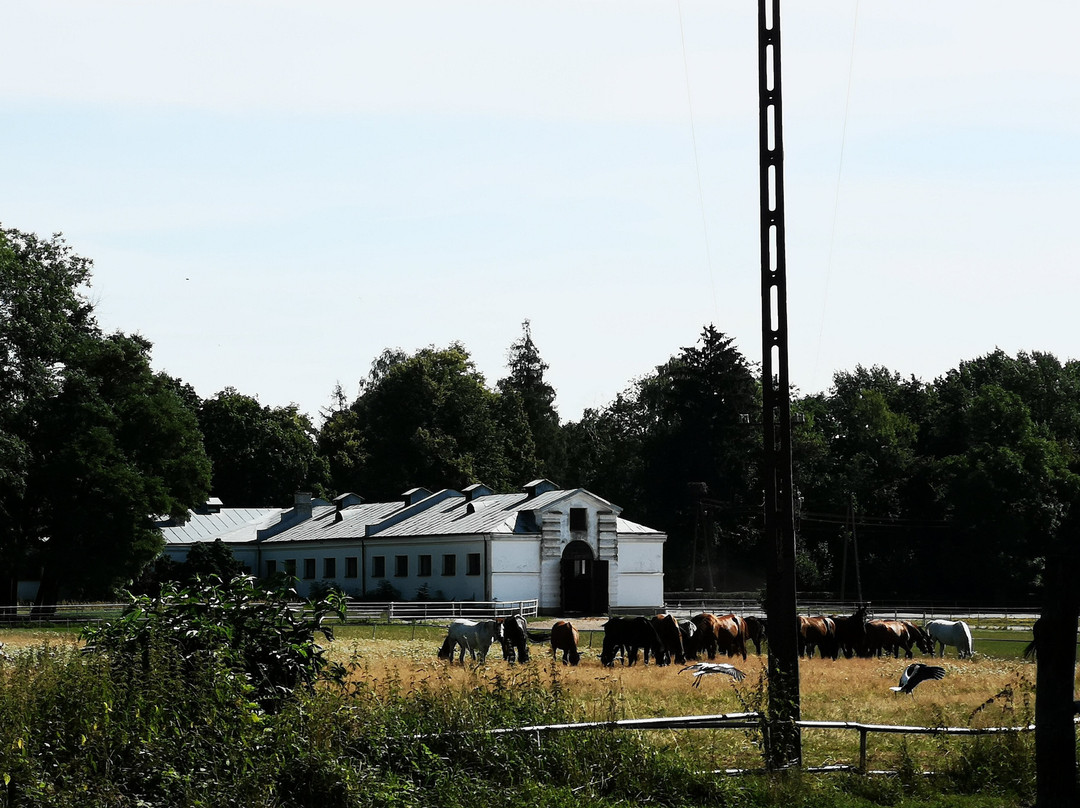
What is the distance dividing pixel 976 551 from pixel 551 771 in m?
76.5

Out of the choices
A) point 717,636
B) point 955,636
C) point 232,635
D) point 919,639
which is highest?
point 232,635

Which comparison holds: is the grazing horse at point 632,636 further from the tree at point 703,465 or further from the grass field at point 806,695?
the tree at point 703,465

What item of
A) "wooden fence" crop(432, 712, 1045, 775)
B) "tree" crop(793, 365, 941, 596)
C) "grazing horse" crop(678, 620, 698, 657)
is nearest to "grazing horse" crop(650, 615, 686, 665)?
"grazing horse" crop(678, 620, 698, 657)

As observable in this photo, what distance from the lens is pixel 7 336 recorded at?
4838 cm

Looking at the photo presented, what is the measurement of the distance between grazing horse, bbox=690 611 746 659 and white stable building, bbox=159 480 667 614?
2857cm

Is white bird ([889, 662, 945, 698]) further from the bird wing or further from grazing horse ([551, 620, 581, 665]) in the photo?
grazing horse ([551, 620, 581, 665])

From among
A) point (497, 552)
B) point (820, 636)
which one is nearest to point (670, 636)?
point (820, 636)

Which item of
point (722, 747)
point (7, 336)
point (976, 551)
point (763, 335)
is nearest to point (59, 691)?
point (722, 747)

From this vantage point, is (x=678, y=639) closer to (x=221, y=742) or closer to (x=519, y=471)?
(x=221, y=742)

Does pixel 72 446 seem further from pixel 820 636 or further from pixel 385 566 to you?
pixel 820 636

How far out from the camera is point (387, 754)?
37.7 ft

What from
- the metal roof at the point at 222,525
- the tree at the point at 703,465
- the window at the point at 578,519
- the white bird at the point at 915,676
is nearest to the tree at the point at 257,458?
the metal roof at the point at 222,525

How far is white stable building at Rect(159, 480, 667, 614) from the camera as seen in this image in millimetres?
64750

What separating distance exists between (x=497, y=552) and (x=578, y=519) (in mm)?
5306
